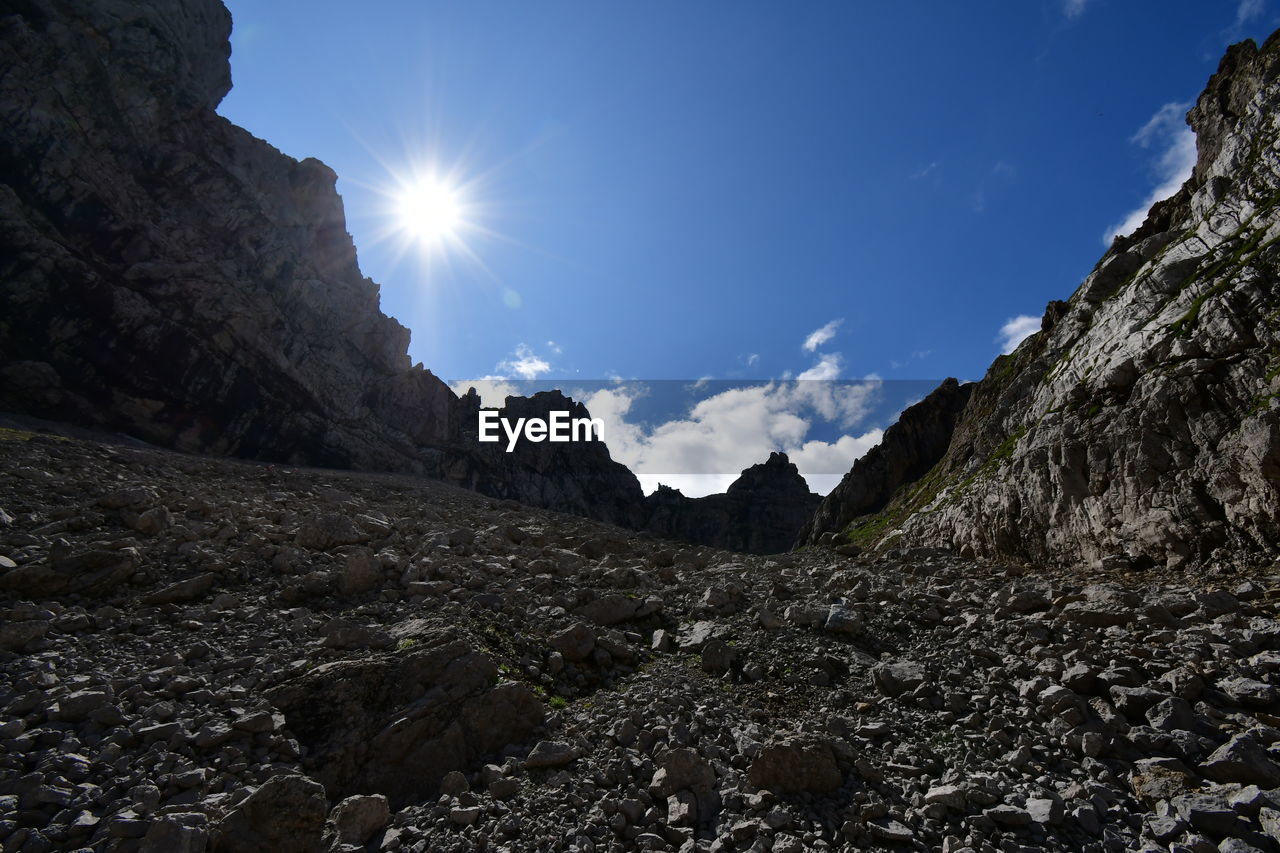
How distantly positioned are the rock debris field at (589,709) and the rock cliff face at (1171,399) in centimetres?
275

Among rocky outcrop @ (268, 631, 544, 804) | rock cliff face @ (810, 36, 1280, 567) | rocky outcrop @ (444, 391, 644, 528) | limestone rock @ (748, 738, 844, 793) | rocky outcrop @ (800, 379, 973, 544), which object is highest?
rocky outcrop @ (444, 391, 644, 528)

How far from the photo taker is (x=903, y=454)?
85.8 meters

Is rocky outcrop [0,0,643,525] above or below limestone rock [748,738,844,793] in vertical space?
above

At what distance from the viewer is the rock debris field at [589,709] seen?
7.26m

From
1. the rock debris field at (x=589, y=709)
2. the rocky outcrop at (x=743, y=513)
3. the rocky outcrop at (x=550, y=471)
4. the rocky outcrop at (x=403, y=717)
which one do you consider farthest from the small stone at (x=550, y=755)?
the rocky outcrop at (x=743, y=513)

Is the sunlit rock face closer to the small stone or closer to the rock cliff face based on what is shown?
the small stone

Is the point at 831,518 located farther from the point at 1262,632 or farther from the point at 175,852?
the point at 175,852

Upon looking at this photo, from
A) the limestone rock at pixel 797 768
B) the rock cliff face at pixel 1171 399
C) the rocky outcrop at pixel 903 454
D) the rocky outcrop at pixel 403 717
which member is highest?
the rocky outcrop at pixel 903 454

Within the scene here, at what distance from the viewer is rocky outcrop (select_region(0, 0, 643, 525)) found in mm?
58000

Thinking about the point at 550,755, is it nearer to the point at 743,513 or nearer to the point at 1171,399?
the point at 1171,399

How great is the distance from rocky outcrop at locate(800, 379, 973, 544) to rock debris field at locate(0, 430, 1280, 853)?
7086 centimetres

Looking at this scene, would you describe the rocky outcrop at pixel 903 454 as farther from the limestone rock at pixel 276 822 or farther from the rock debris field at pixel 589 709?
the limestone rock at pixel 276 822

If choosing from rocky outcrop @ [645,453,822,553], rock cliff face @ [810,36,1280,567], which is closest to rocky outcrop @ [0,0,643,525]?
rocky outcrop @ [645,453,822,553]

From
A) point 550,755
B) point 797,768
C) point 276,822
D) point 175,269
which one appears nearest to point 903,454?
point 797,768
